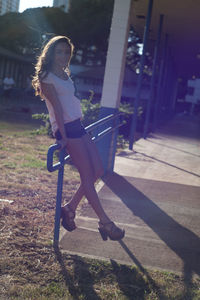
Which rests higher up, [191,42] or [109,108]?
[191,42]

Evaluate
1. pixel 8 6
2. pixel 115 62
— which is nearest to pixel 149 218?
pixel 115 62

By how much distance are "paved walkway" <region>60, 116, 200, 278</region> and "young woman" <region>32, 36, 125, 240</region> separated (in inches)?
8.5

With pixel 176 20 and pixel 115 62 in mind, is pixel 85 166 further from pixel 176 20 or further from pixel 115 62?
pixel 176 20

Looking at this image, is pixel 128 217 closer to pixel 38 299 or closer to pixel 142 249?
pixel 142 249

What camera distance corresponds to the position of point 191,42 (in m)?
16.3

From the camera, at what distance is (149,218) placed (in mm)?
4621

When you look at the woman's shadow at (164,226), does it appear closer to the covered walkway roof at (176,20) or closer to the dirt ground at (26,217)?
the dirt ground at (26,217)

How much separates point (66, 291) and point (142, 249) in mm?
1074

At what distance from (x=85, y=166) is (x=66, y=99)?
0.62m

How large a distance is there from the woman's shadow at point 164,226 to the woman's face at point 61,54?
77.6 inches

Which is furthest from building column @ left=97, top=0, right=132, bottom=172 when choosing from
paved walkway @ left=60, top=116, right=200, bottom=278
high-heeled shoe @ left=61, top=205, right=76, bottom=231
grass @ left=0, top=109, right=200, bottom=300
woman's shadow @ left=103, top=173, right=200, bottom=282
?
high-heeled shoe @ left=61, top=205, right=76, bottom=231

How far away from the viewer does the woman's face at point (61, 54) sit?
339 centimetres

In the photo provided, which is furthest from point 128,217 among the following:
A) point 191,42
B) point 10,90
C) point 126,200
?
point 10,90

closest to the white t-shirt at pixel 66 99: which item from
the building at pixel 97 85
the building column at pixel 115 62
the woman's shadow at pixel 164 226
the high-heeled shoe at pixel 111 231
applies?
the high-heeled shoe at pixel 111 231
